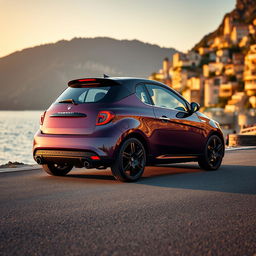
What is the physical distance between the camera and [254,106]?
110 metres

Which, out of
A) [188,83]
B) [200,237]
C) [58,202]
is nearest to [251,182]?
[58,202]

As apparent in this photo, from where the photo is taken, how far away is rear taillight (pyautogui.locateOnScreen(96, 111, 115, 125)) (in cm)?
789

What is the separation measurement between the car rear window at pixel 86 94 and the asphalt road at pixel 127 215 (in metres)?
1.32

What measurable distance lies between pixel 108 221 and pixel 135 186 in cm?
272

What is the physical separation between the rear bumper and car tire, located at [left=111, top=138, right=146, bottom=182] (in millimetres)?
179

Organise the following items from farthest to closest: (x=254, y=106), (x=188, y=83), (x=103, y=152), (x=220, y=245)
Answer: (x=188, y=83)
(x=254, y=106)
(x=103, y=152)
(x=220, y=245)

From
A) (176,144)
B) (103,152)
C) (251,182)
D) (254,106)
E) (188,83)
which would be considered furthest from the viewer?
(188,83)

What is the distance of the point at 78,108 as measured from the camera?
813cm

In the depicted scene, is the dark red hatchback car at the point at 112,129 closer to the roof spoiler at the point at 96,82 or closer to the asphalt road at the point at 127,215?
the roof spoiler at the point at 96,82

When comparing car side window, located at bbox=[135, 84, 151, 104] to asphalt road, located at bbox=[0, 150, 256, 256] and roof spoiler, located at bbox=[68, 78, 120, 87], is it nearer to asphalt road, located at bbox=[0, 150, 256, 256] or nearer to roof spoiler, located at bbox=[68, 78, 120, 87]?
roof spoiler, located at bbox=[68, 78, 120, 87]

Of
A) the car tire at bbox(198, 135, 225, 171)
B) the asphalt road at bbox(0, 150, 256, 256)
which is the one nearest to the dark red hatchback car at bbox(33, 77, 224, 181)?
the asphalt road at bbox(0, 150, 256, 256)

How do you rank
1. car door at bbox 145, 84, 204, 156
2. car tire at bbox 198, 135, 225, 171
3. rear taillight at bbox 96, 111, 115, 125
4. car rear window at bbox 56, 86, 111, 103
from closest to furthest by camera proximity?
1. rear taillight at bbox 96, 111, 115, 125
2. car rear window at bbox 56, 86, 111, 103
3. car door at bbox 145, 84, 204, 156
4. car tire at bbox 198, 135, 225, 171

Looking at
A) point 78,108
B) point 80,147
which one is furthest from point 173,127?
point 80,147

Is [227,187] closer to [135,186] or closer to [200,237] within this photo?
[135,186]
